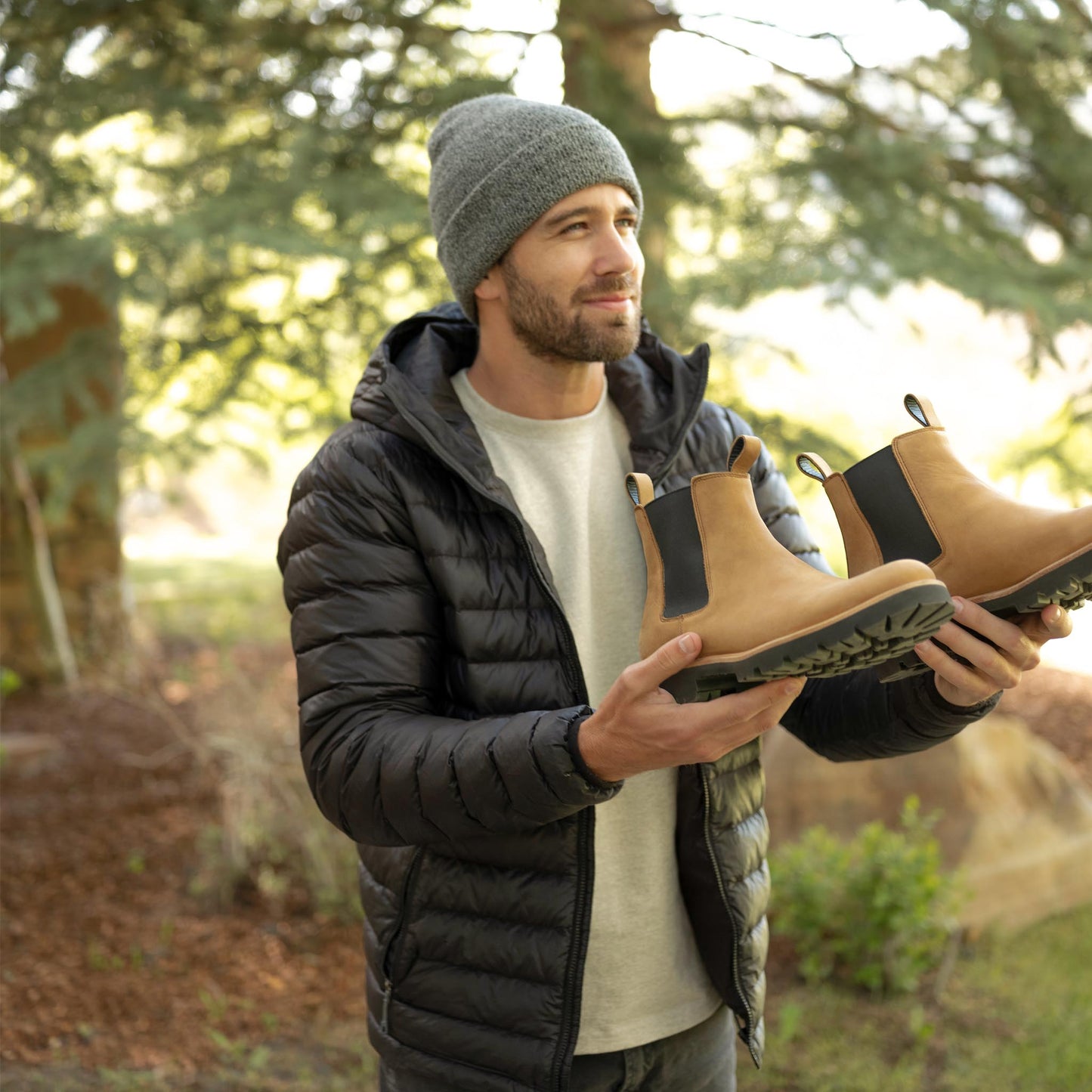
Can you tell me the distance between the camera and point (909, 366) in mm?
16844

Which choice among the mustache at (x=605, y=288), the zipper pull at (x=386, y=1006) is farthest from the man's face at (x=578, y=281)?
the zipper pull at (x=386, y=1006)

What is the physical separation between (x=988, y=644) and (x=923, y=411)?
0.40 metres

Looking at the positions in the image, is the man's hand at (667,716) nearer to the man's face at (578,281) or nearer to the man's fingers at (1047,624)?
the man's fingers at (1047,624)

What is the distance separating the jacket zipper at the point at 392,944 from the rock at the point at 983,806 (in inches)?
123

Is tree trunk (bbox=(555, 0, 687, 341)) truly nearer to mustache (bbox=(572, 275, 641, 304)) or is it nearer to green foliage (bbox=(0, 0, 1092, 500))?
green foliage (bbox=(0, 0, 1092, 500))

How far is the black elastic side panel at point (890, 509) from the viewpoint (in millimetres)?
1718

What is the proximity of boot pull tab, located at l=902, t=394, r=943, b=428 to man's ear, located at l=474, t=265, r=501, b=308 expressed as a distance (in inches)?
31.2

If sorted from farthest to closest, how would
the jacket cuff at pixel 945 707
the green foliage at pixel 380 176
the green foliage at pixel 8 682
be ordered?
the green foliage at pixel 8 682
the green foliage at pixel 380 176
the jacket cuff at pixel 945 707

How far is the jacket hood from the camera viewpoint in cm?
193

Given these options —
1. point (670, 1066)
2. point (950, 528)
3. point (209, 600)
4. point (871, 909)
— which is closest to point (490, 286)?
point (950, 528)

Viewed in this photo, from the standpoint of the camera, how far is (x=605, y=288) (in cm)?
194

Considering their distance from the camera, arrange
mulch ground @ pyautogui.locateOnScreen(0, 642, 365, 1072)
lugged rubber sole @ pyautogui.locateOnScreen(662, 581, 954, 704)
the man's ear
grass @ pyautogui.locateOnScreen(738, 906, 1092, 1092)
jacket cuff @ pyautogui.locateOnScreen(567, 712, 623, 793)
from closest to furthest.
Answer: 1. lugged rubber sole @ pyautogui.locateOnScreen(662, 581, 954, 704)
2. jacket cuff @ pyautogui.locateOnScreen(567, 712, 623, 793)
3. the man's ear
4. grass @ pyautogui.locateOnScreen(738, 906, 1092, 1092)
5. mulch ground @ pyautogui.locateOnScreen(0, 642, 365, 1072)

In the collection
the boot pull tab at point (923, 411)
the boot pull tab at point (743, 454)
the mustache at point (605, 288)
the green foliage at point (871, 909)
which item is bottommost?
the green foliage at point (871, 909)

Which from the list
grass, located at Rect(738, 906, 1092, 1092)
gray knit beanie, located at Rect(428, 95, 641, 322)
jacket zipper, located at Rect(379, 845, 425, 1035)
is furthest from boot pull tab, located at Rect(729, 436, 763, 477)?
grass, located at Rect(738, 906, 1092, 1092)
